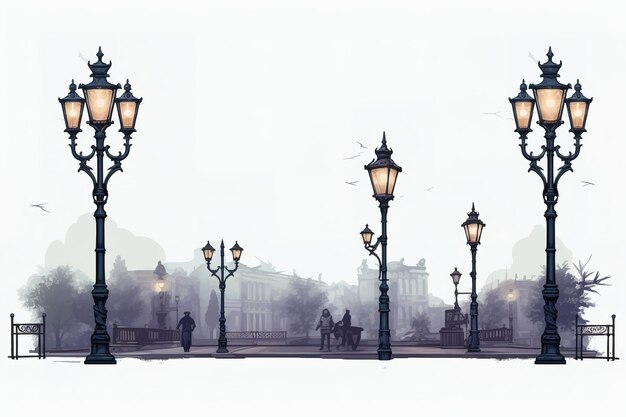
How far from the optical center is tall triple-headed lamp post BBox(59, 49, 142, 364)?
2283cm

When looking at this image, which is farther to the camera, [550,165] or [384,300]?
[384,300]

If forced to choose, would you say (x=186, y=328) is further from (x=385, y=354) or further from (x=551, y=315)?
(x=551, y=315)

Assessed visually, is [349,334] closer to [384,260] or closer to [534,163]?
[384,260]

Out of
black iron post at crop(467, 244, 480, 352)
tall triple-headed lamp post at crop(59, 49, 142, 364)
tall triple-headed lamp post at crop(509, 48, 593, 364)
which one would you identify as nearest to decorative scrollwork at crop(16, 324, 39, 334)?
tall triple-headed lamp post at crop(59, 49, 142, 364)

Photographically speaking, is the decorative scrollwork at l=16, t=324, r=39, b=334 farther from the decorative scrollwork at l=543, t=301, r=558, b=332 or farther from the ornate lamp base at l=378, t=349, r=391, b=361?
the decorative scrollwork at l=543, t=301, r=558, b=332

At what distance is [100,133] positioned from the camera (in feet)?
75.3

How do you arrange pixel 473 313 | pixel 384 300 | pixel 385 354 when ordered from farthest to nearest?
pixel 473 313 → pixel 385 354 → pixel 384 300

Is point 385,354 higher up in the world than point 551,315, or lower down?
lower down

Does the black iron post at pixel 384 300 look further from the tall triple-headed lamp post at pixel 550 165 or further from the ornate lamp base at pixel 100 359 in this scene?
the ornate lamp base at pixel 100 359

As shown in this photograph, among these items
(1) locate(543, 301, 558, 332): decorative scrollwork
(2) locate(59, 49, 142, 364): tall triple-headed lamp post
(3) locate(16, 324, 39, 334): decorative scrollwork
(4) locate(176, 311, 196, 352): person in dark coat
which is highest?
(2) locate(59, 49, 142, 364): tall triple-headed lamp post

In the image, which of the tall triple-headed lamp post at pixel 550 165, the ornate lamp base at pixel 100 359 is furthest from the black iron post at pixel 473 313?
the ornate lamp base at pixel 100 359

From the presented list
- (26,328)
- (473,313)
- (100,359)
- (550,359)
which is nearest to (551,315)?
(550,359)

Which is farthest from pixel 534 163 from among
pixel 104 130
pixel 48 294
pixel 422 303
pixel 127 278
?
pixel 422 303

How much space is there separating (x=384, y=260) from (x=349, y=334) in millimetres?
16860
